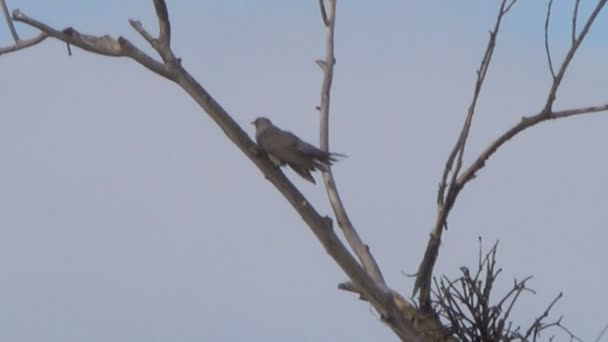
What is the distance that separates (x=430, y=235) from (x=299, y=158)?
609mm

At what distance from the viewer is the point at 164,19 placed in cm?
537

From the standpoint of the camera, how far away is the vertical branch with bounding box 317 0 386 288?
17.8 ft

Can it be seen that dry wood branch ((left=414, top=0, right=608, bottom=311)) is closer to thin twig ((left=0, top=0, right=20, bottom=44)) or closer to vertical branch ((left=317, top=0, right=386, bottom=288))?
vertical branch ((left=317, top=0, right=386, bottom=288))

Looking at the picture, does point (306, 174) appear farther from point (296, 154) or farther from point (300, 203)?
point (300, 203)

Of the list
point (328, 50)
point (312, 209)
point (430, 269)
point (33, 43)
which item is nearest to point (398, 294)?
point (430, 269)

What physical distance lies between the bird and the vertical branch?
40 mm

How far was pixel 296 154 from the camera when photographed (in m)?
5.77

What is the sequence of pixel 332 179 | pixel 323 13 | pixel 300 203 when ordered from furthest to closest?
1. pixel 323 13
2. pixel 332 179
3. pixel 300 203

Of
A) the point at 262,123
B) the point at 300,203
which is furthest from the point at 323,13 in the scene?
the point at 300,203

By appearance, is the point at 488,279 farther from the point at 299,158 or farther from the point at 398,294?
the point at 299,158

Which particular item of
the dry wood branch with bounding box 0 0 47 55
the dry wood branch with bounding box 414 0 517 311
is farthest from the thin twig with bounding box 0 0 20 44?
the dry wood branch with bounding box 414 0 517 311

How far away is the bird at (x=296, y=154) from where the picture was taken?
5.71 metres

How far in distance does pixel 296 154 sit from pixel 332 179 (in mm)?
161

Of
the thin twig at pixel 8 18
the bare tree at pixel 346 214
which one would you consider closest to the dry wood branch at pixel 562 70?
the bare tree at pixel 346 214
